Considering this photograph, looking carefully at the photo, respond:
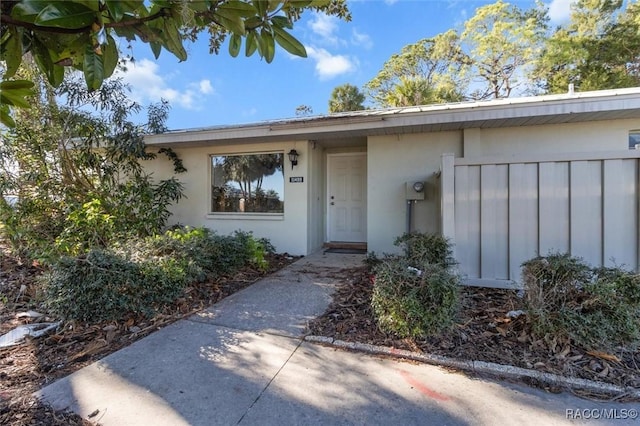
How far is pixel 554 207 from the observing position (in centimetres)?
346

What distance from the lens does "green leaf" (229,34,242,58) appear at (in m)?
1.24

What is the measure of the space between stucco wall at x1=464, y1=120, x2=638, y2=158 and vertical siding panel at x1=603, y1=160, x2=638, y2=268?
67.1 inches

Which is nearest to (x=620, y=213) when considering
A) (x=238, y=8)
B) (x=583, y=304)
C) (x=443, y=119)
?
(x=583, y=304)

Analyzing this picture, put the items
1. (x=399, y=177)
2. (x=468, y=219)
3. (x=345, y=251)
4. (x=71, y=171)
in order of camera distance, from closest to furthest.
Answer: (x=468, y=219), (x=399, y=177), (x=71, y=171), (x=345, y=251)

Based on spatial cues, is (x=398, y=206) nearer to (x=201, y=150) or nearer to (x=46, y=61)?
(x=201, y=150)

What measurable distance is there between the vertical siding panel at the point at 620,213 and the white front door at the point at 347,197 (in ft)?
14.0

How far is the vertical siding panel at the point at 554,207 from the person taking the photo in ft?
11.2

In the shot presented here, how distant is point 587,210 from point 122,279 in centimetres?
486

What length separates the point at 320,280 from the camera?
4.57 meters

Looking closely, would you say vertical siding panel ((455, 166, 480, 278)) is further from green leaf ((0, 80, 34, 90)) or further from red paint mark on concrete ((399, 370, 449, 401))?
green leaf ((0, 80, 34, 90))

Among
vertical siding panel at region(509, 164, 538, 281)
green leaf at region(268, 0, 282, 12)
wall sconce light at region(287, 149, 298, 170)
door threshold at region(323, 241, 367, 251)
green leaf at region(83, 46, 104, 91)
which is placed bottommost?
door threshold at region(323, 241, 367, 251)

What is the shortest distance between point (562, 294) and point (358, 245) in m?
4.67

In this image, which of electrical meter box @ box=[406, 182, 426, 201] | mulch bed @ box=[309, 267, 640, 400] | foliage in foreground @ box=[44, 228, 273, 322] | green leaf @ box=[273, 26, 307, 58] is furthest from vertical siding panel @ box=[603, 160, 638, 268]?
foliage in foreground @ box=[44, 228, 273, 322]

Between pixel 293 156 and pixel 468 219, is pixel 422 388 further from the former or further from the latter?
pixel 293 156
